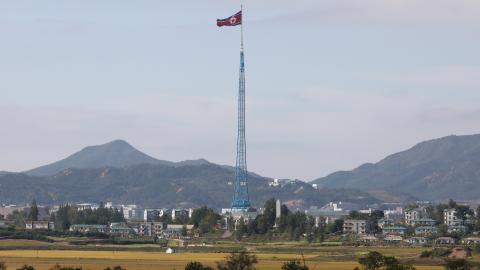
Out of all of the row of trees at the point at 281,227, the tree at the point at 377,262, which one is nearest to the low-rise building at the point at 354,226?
the row of trees at the point at 281,227

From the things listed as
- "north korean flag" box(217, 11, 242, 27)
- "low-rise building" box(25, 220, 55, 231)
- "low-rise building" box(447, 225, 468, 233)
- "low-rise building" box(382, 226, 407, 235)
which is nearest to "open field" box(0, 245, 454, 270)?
"low-rise building" box(447, 225, 468, 233)

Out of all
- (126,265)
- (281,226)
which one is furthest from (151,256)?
(281,226)

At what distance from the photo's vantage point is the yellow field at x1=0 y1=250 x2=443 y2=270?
95312mm

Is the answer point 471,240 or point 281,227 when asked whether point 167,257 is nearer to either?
point 471,240

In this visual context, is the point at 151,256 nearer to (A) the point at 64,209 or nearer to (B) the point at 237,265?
(B) the point at 237,265

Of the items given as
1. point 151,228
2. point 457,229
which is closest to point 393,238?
point 457,229

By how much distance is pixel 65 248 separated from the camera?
133m

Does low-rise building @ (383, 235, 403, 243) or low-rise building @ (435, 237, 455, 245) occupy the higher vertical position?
low-rise building @ (383, 235, 403, 243)

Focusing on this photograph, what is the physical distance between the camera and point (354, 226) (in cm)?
16550

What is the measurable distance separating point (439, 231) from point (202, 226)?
32175 millimetres

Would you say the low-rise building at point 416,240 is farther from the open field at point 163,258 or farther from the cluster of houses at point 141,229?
the cluster of houses at point 141,229

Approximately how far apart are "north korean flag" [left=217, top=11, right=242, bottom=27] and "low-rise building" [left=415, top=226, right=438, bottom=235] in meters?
31.8

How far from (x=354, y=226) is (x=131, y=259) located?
200ft

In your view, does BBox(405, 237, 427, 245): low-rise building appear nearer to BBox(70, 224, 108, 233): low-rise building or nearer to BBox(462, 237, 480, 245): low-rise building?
BBox(462, 237, 480, 245): low-rise building
